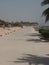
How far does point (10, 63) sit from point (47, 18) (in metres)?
19.7

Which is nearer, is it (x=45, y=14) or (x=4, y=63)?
(x=4, y=63)

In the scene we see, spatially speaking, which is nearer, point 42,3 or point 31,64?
point 31,64

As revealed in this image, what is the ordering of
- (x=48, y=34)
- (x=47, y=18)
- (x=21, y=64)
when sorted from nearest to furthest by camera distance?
(x=21, y=64)
(x=47, y=18)
(x=48, y=34)

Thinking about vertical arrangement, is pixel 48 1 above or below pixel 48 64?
above

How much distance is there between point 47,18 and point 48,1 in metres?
2.41

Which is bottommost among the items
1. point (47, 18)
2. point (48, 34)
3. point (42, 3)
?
point (48, 34)

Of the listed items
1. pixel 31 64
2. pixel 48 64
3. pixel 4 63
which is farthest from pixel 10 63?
pixel 48 64

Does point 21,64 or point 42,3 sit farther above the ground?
point 42,3

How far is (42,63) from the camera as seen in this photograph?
1035 centimetres

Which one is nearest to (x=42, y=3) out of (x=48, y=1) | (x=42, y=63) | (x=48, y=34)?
(x=48, y=1)

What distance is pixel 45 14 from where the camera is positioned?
29797 mm

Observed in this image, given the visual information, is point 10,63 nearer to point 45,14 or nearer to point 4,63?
point 4,63

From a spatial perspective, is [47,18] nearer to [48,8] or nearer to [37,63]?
[48,8]

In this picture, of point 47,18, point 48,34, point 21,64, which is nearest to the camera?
point 21,64
